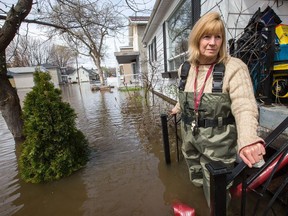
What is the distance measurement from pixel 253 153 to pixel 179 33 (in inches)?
205

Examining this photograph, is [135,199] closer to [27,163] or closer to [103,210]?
[103,210]

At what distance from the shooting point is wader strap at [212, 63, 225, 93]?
4.54 ft

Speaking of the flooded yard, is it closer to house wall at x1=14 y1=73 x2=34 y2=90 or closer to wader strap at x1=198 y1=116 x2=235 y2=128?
wader strap at x1=198 y1=116 x2=235 y2=128

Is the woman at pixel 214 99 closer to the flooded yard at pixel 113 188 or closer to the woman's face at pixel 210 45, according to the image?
the woman's face at pixel 210 45

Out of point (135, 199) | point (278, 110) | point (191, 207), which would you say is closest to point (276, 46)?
point (278, 110)

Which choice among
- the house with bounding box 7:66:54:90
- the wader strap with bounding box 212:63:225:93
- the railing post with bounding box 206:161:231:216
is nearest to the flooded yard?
the railing post with bounding box 206:161:231:216

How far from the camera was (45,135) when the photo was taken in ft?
8.59

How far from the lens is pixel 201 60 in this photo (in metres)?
1.58

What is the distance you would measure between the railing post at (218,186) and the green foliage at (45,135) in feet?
7.43

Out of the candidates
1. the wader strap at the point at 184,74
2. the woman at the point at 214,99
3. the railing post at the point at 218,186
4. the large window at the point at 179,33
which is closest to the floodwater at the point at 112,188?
the woman at the point at 214,99

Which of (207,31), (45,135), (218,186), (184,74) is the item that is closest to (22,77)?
(45,135)

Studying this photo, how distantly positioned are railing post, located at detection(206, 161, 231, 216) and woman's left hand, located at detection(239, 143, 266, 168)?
13 centimetres

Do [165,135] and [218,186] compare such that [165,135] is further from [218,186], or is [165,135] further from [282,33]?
[282,33]

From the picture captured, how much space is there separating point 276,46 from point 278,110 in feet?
2.89
